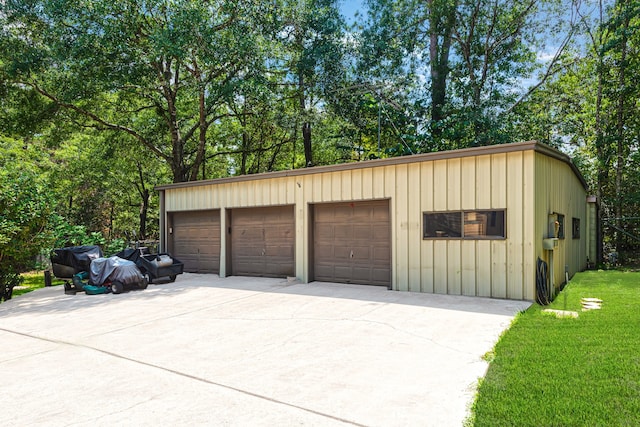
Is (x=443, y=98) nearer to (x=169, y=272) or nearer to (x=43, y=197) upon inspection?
(x=169, y=272)

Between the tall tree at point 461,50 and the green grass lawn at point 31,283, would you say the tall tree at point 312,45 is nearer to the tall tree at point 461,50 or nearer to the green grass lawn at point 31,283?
the tall tree at point 461,50

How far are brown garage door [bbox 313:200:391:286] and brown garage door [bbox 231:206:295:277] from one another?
2.82 ft

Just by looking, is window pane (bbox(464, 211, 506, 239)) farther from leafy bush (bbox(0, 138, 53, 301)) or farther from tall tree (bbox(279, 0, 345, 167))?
tall tree (bbox(279, 0, 345, 167))

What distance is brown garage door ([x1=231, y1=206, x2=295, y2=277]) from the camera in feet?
34.4

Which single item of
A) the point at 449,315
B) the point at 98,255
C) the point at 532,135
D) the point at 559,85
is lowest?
the point at 449,315

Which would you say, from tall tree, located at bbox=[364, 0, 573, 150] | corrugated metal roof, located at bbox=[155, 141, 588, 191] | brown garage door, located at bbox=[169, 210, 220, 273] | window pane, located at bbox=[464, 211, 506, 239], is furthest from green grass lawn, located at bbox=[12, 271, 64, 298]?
tall tree, located at bbox=[364, 0, 573, 150]

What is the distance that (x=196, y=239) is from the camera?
12250mm

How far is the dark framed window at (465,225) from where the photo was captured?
7.24 meters

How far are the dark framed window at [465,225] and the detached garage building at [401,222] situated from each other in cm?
2

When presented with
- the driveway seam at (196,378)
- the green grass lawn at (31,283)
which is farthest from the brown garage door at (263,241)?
the driveway seam at (196,378)

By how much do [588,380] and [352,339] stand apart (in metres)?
2.40

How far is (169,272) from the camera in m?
10.3

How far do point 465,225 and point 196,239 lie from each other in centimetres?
807

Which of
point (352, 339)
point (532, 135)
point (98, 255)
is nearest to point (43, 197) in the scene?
point (98, 255)
